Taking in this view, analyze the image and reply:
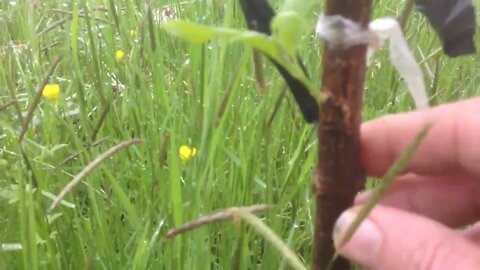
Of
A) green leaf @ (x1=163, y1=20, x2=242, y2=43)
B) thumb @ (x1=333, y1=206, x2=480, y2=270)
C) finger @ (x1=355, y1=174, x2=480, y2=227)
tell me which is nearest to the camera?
green leaf @ (x1=163, y1=20, x2=242, y2=43)

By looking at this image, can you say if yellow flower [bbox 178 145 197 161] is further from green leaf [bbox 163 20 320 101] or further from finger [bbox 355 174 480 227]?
green leaf [bbox 163 20 320 101]

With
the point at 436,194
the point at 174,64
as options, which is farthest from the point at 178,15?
the point at 436,194

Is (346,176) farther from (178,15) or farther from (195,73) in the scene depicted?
(178,15)

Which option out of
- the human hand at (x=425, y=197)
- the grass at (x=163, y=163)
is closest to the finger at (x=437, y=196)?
the human hand at (x=425, y=197)

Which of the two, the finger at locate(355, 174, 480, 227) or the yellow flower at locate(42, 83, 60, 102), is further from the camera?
the yellow flower at locate(42, 83, 60, 102)

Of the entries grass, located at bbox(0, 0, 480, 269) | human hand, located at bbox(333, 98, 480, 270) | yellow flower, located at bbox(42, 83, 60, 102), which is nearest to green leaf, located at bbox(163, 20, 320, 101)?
human hand, located at bbox(333, 98, 480, 270)

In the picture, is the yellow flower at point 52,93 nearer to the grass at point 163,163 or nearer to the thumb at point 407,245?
the grass at point 163,163
